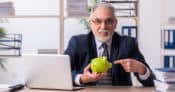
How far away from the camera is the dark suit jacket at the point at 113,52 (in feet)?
8.06

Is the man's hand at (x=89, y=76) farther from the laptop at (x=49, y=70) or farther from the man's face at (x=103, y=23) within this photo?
the man's face at (x=103, y=23)

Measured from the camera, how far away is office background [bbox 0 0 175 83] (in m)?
3.75

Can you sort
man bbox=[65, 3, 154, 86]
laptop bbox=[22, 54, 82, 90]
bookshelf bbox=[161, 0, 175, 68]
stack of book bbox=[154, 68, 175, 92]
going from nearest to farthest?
stack of book bbox=[154, 68, 175, 92], laptop bbox=[22, 54, 82, 90], man bbox=[65, 3, 154, 86], bookshelf bbox=[161, 0, 175, 68]

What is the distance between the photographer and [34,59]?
2061mm

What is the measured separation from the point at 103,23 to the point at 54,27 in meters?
1.57

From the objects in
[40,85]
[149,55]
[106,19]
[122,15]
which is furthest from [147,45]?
[40,85]

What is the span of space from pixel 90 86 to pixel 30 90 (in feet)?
1.33

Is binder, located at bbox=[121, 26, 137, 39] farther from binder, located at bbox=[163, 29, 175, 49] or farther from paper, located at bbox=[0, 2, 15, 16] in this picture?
paper, located at bbox=[0, 2, 15, 16]

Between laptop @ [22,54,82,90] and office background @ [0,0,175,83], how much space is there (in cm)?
181

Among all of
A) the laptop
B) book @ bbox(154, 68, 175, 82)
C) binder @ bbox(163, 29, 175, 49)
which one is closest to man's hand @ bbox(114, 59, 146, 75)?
book @ bbox(154, 68, 175, 82)

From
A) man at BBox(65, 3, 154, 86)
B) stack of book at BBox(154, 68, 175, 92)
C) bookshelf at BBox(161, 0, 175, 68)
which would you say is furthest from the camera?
bookshelf at BBox(161, 0, 175, 68)

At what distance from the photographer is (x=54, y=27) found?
3936 millimetres

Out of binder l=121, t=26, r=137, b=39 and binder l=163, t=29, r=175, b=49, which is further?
binder l=121, t=26, r=137, b=39

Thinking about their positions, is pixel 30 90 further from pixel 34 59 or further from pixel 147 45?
pixel 147 45
